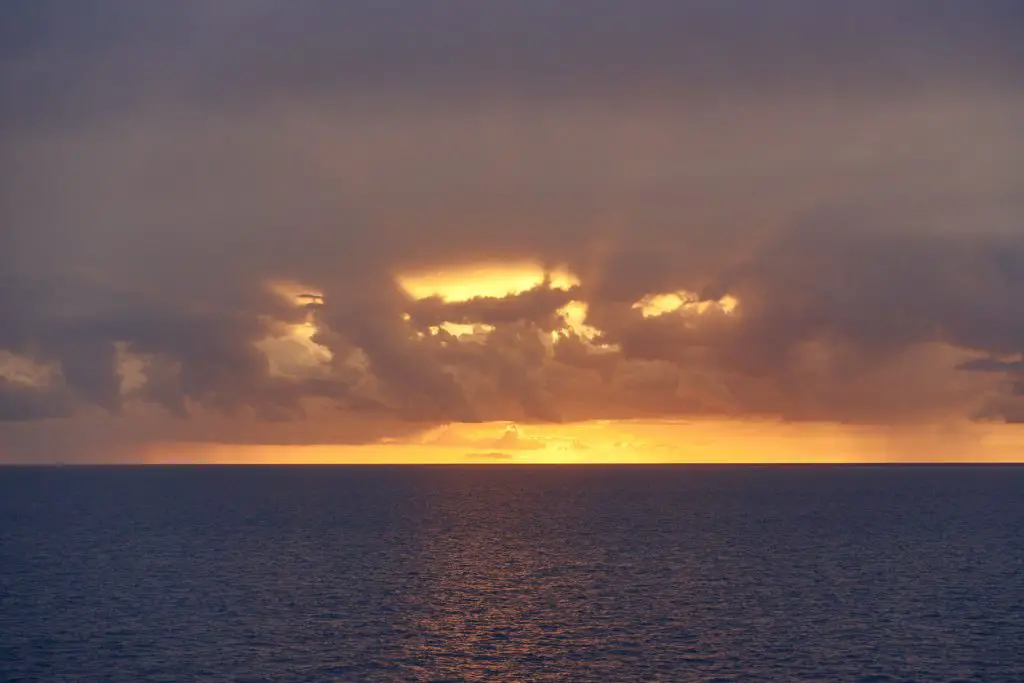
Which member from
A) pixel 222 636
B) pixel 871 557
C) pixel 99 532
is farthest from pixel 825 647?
pixel 99 532

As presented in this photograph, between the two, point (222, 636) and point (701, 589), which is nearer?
point (222, 636)

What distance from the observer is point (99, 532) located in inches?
6304

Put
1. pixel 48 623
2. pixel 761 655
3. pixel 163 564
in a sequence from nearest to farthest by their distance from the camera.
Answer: pixel 761 655 < pixel 48 623 < pixel 163 564

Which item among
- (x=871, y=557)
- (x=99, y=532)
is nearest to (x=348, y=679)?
(x=871, y=557)

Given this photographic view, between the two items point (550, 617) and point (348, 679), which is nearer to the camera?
point (348, 679)

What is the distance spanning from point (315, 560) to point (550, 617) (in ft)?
151

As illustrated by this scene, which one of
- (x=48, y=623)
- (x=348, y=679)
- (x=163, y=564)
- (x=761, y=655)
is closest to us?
(x=348, y=679)

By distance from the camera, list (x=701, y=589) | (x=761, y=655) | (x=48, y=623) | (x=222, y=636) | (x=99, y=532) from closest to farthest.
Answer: (x=761, y=655) < (x=222, y=636) < (x=48, y=623) < (x=701, y=589) < (x=99, y=532)

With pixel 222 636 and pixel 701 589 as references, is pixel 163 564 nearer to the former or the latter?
pixel 222 636

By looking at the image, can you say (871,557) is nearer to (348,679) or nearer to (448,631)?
(448,631)

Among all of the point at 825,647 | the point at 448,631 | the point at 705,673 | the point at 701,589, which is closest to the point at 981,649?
the point at 825,647

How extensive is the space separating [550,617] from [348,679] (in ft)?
78.0

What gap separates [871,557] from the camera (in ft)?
405

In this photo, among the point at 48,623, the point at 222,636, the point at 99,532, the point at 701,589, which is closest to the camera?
the point at 222,636
